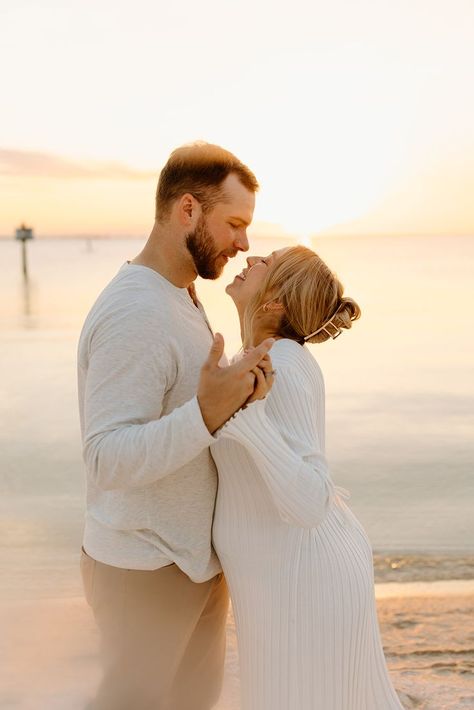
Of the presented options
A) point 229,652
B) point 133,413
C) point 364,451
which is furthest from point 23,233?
point 133,413

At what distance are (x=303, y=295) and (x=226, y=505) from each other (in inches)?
29.2

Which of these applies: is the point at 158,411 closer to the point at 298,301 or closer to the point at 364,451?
the point at 298,301

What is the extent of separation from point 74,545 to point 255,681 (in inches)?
183

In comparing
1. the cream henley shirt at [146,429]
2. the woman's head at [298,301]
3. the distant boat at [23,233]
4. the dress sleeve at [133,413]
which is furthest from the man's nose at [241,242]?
the distant boat at [23,233]

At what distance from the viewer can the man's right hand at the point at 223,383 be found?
7.48 ft

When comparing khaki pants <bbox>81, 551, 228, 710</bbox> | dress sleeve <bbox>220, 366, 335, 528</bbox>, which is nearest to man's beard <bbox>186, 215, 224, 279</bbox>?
dress sleeve <bbox>220, 366, 335, 528</bbox>

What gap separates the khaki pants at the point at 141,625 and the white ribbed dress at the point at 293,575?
0.18m

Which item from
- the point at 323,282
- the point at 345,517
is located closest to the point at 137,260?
the point at 323,282

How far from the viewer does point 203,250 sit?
2797mm

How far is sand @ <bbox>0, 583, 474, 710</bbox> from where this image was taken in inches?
167

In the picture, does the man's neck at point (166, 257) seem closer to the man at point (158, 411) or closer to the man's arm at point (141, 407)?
the man at point (158, 411)

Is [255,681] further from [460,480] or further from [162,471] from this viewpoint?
[460,480]

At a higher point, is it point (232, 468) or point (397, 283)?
point (232, 468)

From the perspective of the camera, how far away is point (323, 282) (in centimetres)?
286
